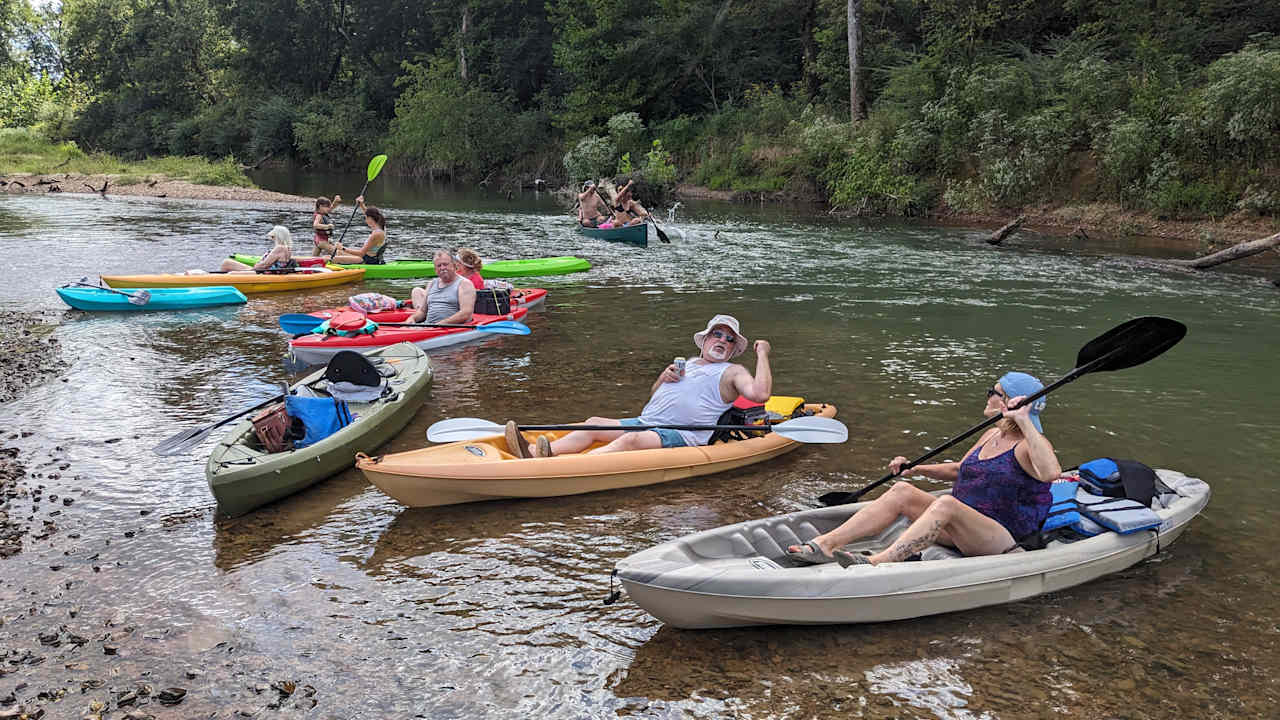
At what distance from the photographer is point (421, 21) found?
4481 centimetres

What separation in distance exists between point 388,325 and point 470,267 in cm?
136

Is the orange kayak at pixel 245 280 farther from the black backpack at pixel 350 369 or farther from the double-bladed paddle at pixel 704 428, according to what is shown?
the double-bladed paddle at pixel 704 428

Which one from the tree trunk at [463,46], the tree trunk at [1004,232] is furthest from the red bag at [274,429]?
the tree trunk at [463,46]

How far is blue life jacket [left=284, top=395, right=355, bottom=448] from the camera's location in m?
5.89

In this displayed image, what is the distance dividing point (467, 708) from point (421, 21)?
45.9 m

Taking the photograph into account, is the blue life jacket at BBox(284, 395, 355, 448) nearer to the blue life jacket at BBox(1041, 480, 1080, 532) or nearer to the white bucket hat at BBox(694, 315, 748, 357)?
the white bucket hat at BBox(694, 315, 748, 357)

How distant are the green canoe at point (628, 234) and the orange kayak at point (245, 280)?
239 inches

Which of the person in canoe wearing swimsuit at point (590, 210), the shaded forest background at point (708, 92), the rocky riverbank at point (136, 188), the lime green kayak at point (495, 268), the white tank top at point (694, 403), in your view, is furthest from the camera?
the rocky riverbank at point (136, 188)

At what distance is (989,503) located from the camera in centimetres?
428

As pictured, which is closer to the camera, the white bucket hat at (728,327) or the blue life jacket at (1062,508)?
the blue life jacket at (1062,508)

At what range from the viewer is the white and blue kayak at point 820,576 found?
12.5ft

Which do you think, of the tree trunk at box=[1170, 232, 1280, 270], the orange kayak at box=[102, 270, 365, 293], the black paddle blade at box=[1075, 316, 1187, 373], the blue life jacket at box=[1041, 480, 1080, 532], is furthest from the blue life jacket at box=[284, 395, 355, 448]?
the tree trunk at box=[1170, 232, 1280, 270]

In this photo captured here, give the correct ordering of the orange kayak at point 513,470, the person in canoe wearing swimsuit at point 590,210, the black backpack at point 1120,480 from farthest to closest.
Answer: the person in canoe wearing swimsuit at point 590,210
the orange kayak at point 513,470
the black backpack at point 1120,480

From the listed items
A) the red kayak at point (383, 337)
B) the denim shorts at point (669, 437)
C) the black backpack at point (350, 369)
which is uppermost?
the black backpack at point (350, 369)
